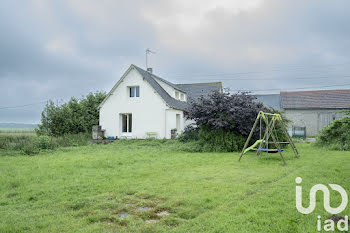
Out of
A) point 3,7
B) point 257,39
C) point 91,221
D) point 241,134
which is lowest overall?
point 91,221

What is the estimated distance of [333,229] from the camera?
10.6 ft

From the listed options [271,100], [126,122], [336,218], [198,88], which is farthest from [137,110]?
[271,100]

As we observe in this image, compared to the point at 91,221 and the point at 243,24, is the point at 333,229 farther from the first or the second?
the point at 243,24

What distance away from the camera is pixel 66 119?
2256cm

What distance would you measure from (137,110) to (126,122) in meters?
2.38

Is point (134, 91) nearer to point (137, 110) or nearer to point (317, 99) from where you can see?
point (137, 110)

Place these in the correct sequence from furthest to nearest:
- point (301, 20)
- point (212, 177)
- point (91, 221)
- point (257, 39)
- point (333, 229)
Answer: point (257, 39) < point (301, 20) < point (212, 177) < point (91, 221) < point (333, 229)

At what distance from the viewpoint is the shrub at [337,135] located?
14.1 m

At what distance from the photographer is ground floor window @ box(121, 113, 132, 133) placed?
22.5m

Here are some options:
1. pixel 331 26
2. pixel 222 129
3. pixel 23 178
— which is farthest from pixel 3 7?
pixel 331 26

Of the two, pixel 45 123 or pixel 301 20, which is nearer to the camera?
pixel 301 20

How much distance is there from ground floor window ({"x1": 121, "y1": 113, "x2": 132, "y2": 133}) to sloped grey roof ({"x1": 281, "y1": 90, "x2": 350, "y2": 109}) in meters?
20.4

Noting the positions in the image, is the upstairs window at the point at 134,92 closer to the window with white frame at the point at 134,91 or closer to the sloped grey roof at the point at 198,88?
the window with white frame at the point at 134,91

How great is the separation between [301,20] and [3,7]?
17.6 meters
